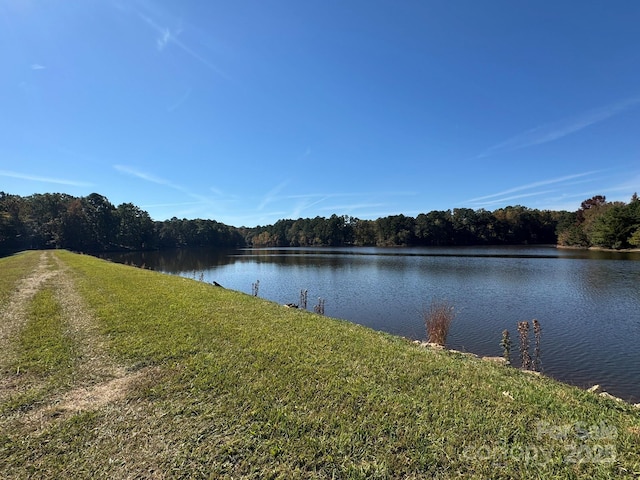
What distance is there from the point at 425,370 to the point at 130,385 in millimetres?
4604

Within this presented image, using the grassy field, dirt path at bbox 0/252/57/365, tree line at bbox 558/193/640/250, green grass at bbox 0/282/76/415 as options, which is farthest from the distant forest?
the grassy field

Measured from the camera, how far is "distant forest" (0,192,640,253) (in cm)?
6362

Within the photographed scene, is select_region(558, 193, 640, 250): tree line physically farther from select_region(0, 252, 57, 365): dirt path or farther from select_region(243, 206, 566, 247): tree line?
select_region(0, 252, 57, 365): dirt path

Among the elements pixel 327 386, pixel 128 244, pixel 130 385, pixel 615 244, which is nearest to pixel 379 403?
pixel 327 386

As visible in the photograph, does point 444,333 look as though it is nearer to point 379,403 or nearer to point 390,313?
point 390,313

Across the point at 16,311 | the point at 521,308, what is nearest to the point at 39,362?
the point at 16,311

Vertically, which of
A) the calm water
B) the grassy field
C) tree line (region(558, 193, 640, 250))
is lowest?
the calm water

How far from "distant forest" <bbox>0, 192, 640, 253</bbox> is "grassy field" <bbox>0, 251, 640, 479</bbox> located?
65826 mm

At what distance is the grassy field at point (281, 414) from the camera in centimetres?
312

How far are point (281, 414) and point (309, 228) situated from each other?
135539 mm

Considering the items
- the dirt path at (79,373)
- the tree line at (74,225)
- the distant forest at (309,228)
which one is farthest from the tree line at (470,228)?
the dirt path at (79,373)

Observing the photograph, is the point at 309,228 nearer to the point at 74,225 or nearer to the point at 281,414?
the point at 74,225

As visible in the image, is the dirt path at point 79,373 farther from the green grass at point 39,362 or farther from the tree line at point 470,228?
the tree line at point 470,228

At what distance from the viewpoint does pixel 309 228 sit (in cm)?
13925
